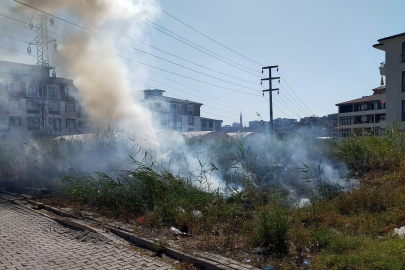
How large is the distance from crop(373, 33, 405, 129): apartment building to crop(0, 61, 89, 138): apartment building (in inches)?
1013

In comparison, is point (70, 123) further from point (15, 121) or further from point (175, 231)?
point (175, 231)

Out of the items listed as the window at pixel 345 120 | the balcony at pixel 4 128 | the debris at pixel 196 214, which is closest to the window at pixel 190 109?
the window at pixel 345 120

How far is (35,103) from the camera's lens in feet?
96.2

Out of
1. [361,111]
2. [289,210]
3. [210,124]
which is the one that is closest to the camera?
[289,210]

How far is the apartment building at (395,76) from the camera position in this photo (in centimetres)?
2608

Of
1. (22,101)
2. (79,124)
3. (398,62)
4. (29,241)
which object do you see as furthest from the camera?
(79,124)

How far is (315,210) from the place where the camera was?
18.7ft

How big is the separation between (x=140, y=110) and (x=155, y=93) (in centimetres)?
1163

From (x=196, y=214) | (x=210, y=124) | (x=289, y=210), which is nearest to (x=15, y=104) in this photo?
(x=196, y=214)

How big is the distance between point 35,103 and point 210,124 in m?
33.0

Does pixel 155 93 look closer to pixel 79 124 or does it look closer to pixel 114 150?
pixel 79 124

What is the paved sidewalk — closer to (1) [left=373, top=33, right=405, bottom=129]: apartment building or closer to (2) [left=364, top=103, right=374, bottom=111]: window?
(1) [left=373, top=33, right=405, bottom=129]: apartment building

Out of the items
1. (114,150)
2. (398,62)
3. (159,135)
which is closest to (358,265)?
(114,150)

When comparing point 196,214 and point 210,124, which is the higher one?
point 210,124
